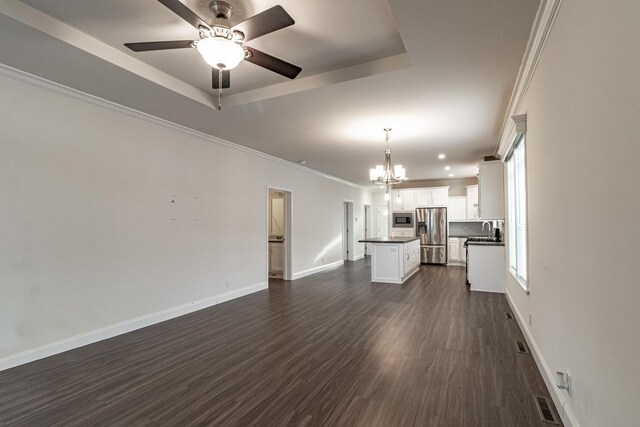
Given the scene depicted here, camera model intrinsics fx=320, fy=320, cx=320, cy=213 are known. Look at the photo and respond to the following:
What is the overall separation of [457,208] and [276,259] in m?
6.03

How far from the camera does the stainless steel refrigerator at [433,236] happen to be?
982 centimetres

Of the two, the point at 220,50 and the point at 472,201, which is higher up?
the point at 220,50

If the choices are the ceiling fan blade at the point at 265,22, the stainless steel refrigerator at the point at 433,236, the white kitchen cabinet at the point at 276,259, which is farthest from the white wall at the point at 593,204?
the stainless steel refrigerator at the point at 433,236

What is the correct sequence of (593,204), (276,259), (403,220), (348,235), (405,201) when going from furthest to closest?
1. (348,235)
2. (405,201)
3. (403,220)
4. (276,259)
5. (593,204)

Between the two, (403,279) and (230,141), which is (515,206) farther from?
(230,141)

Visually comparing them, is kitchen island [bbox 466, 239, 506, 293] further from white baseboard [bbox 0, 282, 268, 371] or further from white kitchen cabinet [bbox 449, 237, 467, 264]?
white baseboard [bbox 0, 282, 268, 371]

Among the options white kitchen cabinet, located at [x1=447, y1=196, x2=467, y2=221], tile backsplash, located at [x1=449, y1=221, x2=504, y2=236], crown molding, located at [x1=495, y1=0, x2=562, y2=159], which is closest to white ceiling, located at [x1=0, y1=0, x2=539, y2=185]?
crown molding, located at [x1=495, y1=0, x2=562, y2=159]

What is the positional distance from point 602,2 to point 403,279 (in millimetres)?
6029

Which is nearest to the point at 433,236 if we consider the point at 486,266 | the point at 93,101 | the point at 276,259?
the point at 486,266

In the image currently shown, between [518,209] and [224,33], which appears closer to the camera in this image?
[224,33]

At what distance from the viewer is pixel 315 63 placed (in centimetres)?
316

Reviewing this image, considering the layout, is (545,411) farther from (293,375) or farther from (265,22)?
(265,22)

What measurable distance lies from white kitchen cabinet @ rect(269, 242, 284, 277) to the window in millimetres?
5017

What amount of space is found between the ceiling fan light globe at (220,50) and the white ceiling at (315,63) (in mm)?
438
